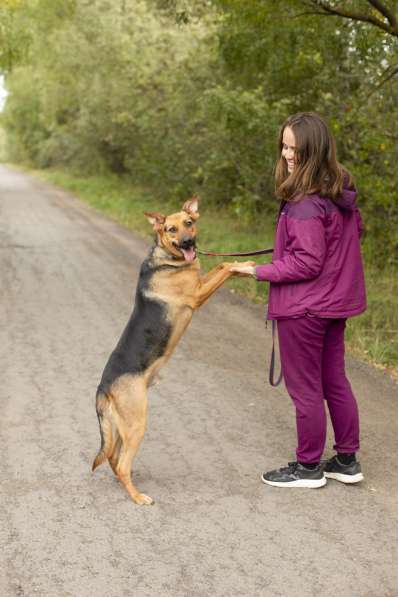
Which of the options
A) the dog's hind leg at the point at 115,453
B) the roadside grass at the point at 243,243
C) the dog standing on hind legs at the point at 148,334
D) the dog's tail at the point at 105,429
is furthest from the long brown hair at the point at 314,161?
the roadside grass at the point at 243,243

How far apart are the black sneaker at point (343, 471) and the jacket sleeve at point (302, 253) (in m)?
1.24

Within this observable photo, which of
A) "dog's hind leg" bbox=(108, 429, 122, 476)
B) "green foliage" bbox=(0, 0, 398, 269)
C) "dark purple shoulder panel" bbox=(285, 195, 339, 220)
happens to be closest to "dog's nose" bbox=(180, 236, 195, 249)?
"dark purple shoulder panel" bbox=(285, 195, 339, 220)

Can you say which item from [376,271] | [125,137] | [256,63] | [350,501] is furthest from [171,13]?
[125,137]

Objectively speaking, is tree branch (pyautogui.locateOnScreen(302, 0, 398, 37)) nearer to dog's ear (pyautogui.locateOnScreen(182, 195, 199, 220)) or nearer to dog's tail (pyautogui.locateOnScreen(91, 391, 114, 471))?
dog's ear (pyautogui.locateOnScreen(182, 195, 199, 220))

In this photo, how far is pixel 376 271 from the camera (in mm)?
10938

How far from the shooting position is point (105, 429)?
4.29 meters

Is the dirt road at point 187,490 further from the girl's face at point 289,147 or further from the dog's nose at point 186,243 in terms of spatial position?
the girl's face at point 289,147

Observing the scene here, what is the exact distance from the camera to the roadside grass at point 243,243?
771 centimetres

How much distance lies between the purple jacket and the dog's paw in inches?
50.3

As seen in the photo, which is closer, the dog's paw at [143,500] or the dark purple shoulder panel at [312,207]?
the dark purple shoulder panel at [312,207]

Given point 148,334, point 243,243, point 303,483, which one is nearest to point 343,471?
point 303,483

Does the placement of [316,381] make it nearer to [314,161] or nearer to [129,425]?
[129,425]

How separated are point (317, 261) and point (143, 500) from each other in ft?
5.55

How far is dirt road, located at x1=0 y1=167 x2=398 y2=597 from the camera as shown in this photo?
3.48 m
